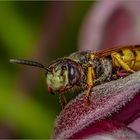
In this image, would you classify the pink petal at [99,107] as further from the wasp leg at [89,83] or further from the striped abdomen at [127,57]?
the striped abdomen at [127,57]

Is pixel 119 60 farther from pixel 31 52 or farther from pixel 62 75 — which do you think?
pixel 31 52

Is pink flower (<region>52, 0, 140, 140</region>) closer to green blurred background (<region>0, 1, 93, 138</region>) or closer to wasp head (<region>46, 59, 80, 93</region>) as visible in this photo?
wasp head (<region>46, 59, 80, 93</region>)

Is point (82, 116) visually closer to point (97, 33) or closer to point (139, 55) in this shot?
point (139, 55)

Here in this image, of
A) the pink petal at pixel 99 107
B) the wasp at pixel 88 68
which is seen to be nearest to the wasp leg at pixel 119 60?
the wasp at pixel 88 68

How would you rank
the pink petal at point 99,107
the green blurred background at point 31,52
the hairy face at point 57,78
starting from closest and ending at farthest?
the pink petal at point 99,107 → the hairy face at point 57,78 → the green blurred background at point 31,52

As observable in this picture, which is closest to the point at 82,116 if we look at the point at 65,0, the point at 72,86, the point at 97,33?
the point at 72,86

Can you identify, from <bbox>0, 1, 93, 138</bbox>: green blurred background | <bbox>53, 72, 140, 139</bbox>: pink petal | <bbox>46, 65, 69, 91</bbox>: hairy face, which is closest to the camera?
<bbox>53, 72, 140, 139</bbox>: pink petal

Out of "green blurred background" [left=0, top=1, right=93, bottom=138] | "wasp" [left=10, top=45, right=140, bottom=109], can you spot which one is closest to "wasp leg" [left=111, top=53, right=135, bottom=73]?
"wasp" [left=10, top=45, right=140, bottom=109]

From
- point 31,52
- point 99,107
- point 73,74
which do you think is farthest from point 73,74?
point 31,52
